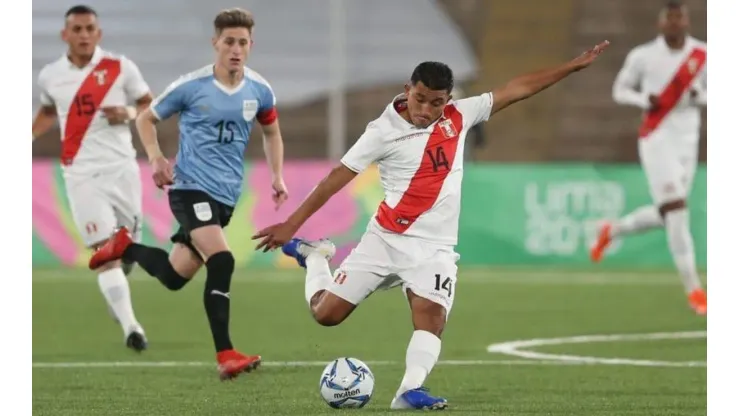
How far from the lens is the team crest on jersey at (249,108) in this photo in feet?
26.3

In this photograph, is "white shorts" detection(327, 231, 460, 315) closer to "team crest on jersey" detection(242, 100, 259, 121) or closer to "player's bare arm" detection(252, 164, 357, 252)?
"player's bare arm" detection(252, 164, 357, 252)

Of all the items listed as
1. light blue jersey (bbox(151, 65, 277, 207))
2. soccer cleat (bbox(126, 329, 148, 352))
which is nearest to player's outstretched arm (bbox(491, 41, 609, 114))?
light blue jersey (bbox(151, 65, 277, 207))

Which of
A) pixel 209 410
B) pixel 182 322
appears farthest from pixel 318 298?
pixel 182 322

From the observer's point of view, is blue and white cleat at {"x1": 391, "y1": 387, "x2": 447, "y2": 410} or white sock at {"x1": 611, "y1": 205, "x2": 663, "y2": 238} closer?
blue and white cleat at {"x1": 391, "y1": 387, "x2": 447, "y2": 410}

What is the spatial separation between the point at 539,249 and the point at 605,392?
33.0ft

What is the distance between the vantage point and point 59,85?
996 cm

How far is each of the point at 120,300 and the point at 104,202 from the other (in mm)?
697

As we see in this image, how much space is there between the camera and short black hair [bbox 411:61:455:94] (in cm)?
611

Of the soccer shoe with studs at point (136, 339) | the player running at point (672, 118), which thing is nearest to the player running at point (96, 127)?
the soccer shoe with studs at point (136, 339)

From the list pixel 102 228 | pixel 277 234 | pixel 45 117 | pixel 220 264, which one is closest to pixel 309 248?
pixel 220 264

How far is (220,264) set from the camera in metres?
7.79

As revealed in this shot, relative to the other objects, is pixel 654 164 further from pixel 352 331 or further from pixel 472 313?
pixel 352 331

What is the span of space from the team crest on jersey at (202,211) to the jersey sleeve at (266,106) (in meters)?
0.62

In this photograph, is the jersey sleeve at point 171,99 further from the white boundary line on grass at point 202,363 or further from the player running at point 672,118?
the player running at point 672,118
